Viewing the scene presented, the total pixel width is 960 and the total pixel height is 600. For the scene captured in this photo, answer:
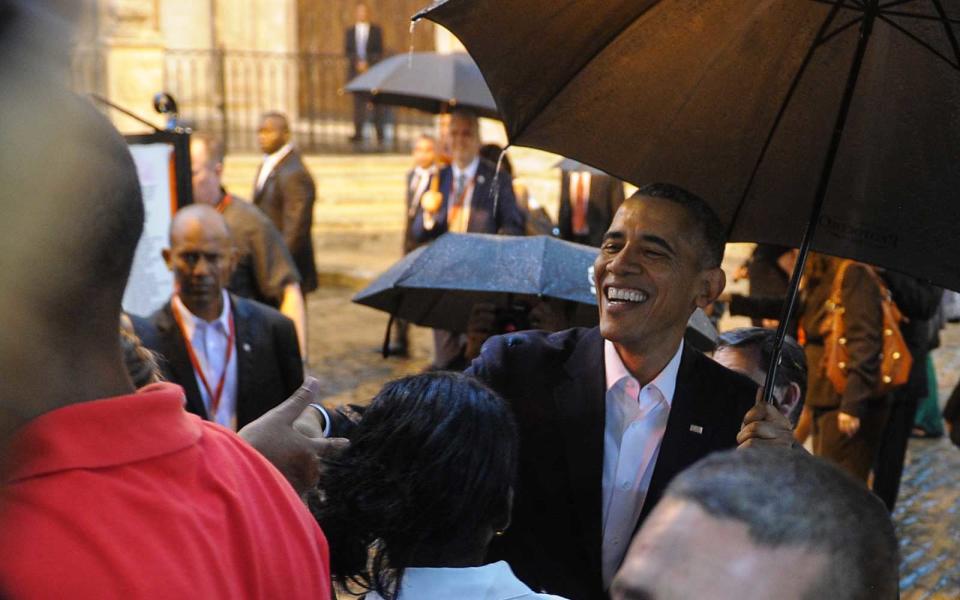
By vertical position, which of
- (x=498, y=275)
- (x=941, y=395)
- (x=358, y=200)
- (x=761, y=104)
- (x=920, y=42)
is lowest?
(x=941, y=395)

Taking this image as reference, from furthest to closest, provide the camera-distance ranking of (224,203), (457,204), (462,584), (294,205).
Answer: (294,205), (457,204), (224,203), (462,584)

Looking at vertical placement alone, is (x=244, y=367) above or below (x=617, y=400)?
below

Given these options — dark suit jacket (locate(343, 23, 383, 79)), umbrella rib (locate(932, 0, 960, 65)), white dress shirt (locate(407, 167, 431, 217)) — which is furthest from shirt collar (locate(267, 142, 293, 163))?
dark suit jacket (locate(343, 23, 383, 79))

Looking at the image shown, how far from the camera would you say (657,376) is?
319 cm

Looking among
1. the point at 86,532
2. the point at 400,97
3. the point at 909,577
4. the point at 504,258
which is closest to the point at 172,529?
the point at 86,532

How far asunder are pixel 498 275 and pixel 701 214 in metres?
1.36

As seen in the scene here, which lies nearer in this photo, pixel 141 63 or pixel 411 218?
pixel 411 218

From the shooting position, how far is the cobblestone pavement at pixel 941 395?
680 cm

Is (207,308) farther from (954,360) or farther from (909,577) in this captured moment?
(954,360)

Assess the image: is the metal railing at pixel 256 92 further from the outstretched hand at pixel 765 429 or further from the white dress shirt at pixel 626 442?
the outstretched hand at pixel 765 429

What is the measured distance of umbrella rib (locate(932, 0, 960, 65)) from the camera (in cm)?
290

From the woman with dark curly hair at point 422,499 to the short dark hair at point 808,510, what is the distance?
1.06m

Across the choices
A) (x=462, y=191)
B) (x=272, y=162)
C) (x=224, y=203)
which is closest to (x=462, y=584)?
(x=224, y=203)

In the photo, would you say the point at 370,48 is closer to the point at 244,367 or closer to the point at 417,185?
the point at 417,185
